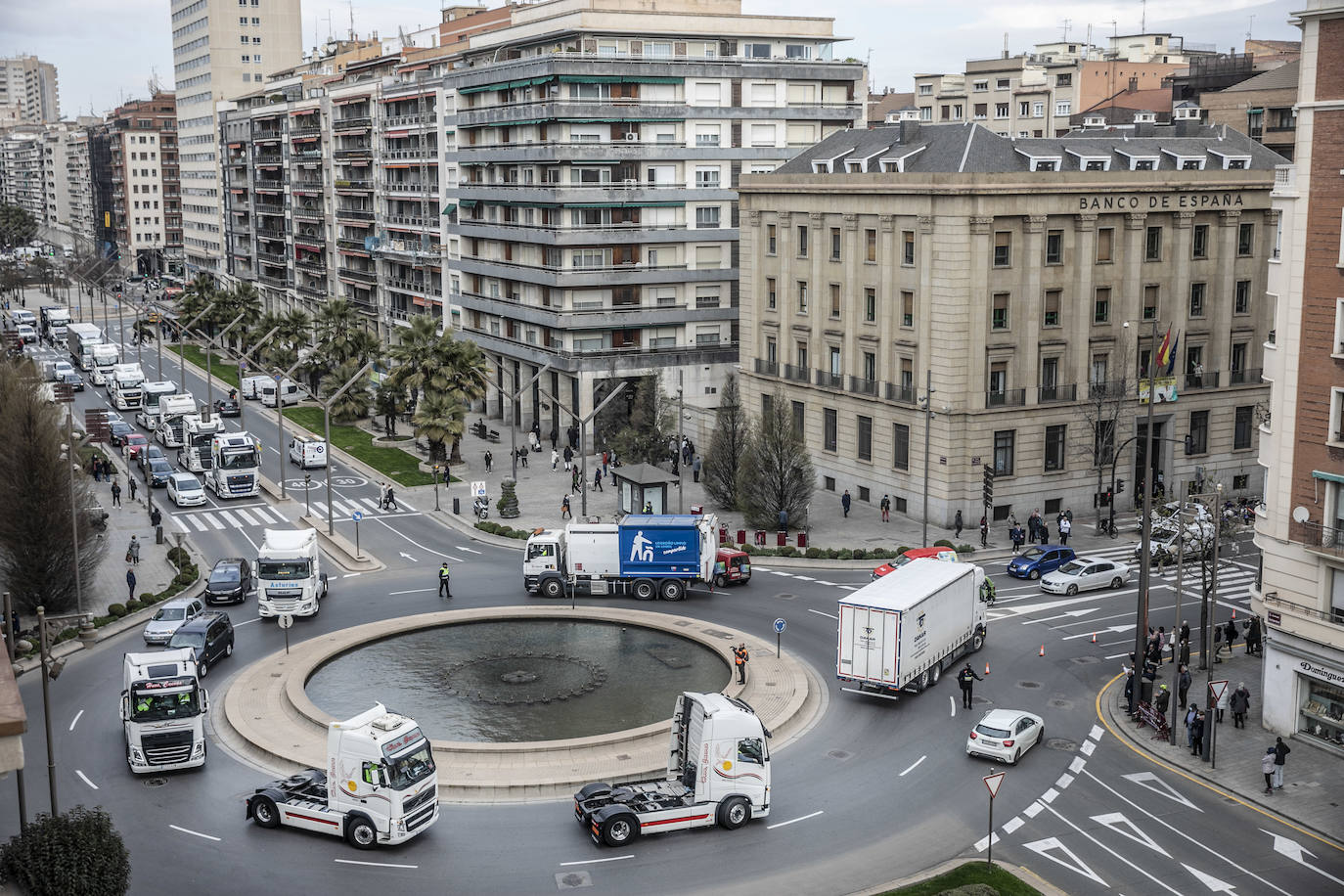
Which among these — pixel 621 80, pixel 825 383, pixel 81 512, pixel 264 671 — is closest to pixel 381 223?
pixel 621 80

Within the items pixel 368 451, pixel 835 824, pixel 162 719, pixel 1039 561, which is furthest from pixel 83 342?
pixel 835 824

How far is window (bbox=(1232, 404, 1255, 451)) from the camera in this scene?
7931 centimetres

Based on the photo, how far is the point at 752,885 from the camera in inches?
1305

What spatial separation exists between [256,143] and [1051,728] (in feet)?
497

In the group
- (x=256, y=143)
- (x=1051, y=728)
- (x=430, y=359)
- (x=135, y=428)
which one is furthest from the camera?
(x=256, y=143)

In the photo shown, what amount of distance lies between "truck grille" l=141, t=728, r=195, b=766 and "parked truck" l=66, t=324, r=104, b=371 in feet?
348

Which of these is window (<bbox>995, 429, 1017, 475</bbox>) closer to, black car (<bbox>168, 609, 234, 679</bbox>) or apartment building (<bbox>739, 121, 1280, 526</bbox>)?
apartment building (<bbox>739, 121, 1280, 526</bbox>)

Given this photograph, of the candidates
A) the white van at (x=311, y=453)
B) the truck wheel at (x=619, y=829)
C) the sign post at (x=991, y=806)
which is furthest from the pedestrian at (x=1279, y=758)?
the white van at (x=311, y=453)

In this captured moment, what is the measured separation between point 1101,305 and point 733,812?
4749 cm

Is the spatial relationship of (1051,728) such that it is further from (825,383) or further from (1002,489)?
(825,383)

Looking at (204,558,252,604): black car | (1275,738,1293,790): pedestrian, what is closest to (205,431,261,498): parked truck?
(204,558,252,604): black car

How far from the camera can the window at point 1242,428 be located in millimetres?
79312

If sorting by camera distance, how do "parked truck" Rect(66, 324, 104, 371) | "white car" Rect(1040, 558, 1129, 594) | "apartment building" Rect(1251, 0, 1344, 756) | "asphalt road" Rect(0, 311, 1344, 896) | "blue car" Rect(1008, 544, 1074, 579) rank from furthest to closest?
"parked truck" Rect(66, 324, 104, 371)
"blue car" Rect(1008, 544, 1074, 579)
"white car" Rect(1040, 558, 1129, 594)
"apartment building" Rect(1251, 0, 1344, 756)
"asphalt road" Rect(0, 311, 1344, 896)

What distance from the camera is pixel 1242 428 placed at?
262 feet
